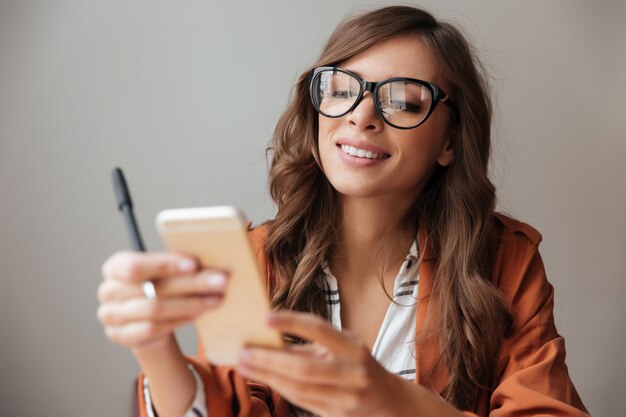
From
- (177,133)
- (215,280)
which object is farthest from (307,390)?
(177,133)

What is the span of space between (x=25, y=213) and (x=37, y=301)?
0.24 metres

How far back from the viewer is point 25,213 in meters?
1.92

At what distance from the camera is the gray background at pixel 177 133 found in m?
1.91

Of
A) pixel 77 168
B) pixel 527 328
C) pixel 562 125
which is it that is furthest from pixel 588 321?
pixel 77 168

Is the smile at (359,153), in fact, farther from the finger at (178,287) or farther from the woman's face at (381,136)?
the finger at (178,287)

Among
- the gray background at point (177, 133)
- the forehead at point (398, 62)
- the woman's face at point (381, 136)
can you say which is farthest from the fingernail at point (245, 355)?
the gray background at point (177, 133)

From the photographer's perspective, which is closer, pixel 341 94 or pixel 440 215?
pixel 341 94

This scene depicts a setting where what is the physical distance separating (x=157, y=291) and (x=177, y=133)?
46.8 inches

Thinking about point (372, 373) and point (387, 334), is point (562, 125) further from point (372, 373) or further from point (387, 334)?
point (372, 373)

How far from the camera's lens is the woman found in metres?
1.42

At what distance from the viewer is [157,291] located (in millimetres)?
871

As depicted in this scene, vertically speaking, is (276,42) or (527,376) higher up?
(276,42)

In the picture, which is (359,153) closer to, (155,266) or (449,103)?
(449,103)

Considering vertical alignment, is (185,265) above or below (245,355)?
above
